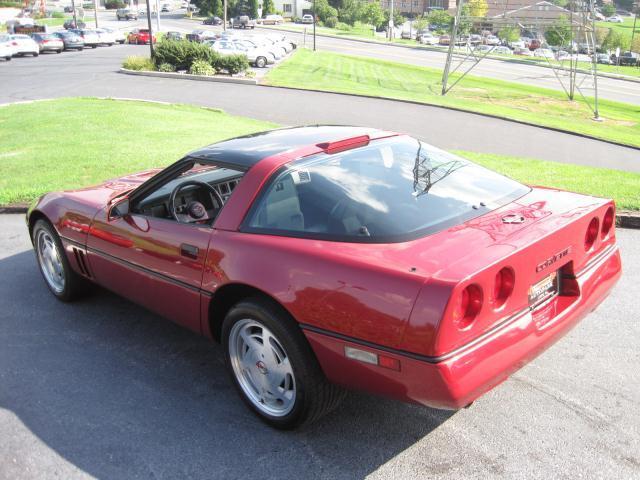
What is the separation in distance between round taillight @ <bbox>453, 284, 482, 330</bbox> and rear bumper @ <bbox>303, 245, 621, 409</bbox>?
11 centimetres

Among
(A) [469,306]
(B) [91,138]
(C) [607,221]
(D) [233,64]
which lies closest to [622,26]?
(D) [233,64]

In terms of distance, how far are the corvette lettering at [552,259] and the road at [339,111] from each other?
952 cm

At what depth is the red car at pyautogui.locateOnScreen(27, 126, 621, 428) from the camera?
2818 mm

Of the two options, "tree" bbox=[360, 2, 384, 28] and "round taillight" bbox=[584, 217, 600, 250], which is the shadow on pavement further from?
"tree" bbox=[360, 2, 384, 28]

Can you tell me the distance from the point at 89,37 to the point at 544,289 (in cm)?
5086

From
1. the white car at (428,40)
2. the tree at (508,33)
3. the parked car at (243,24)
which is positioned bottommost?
the white car at (428,40)

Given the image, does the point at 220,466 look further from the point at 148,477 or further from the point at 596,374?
the point at 596,374

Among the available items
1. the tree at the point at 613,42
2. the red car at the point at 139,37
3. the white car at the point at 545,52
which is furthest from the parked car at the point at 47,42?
the tree at the point at 613,42

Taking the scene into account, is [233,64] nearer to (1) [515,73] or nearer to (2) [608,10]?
(1) [515,73]

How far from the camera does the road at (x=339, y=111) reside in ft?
44.0

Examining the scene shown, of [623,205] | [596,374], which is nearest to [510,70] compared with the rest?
[623,205]

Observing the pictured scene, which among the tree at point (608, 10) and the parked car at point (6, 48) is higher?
the tree at point (608, 10)

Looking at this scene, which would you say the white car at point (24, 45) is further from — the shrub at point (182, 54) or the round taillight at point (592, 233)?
the round taillight at point (592, 233)

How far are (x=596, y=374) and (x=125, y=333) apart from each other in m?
3.28
